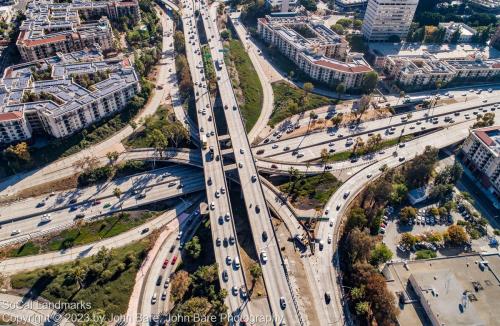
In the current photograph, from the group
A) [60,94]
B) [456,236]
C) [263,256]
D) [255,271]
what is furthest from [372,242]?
[60,94]

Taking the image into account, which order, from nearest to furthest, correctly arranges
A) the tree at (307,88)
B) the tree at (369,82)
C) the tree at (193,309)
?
1. the tree at (193,309)
2. the tree at (369,82)
3. the tree at (307,88)

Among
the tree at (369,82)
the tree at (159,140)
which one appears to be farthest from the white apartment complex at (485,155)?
the tree at (159,140)

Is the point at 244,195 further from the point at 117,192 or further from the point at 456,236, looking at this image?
the point at 456,236

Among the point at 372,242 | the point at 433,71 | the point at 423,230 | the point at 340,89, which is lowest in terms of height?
the point at 423,230

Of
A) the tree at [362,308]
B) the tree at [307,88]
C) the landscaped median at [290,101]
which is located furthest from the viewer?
the tree at [307,88]

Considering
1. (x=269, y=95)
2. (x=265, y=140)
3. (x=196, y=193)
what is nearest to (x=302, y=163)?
(x=265, y=140)

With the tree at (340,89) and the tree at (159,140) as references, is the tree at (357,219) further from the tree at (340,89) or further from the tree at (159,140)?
the tree at (340,89)

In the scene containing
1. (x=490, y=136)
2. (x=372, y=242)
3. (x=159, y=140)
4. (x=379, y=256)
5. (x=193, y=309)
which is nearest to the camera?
(x=193, y=309)
